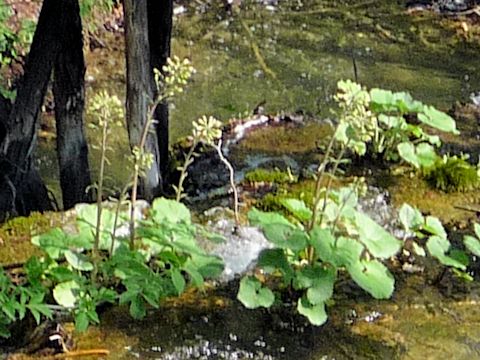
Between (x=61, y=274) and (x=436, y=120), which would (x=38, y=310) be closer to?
(x=61, y=274)

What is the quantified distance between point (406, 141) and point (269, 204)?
718mm

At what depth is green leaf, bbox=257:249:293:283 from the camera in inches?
105

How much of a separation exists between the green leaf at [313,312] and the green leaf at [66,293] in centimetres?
62

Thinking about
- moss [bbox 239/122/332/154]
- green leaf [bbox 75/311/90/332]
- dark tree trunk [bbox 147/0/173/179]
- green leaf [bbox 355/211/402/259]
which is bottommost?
moss [bbox 239/122/332/154]

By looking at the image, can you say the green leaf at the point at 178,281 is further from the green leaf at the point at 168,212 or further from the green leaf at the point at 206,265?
the green leaf at the point at 168,212

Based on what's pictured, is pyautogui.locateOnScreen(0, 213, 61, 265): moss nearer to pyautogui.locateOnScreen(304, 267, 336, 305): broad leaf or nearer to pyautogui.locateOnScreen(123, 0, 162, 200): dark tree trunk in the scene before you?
pyautogui.locateOnScreen(123, 0, 162, 200): dark tree trunk

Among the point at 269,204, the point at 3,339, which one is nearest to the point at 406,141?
the point at 269,204

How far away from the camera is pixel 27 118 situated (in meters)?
4.02

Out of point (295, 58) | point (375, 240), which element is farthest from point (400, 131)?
point (295, 58)

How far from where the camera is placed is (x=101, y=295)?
2.68m

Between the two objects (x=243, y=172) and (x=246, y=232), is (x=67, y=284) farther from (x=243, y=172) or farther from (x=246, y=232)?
(x=243, y=172)

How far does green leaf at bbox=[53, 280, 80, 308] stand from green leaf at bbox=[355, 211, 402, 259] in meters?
0.82

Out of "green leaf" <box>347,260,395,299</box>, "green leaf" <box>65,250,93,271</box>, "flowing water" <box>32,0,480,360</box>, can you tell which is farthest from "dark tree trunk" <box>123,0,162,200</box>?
"green leaf" <box>347,260,395,299</box>

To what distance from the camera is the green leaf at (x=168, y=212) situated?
2.83m
